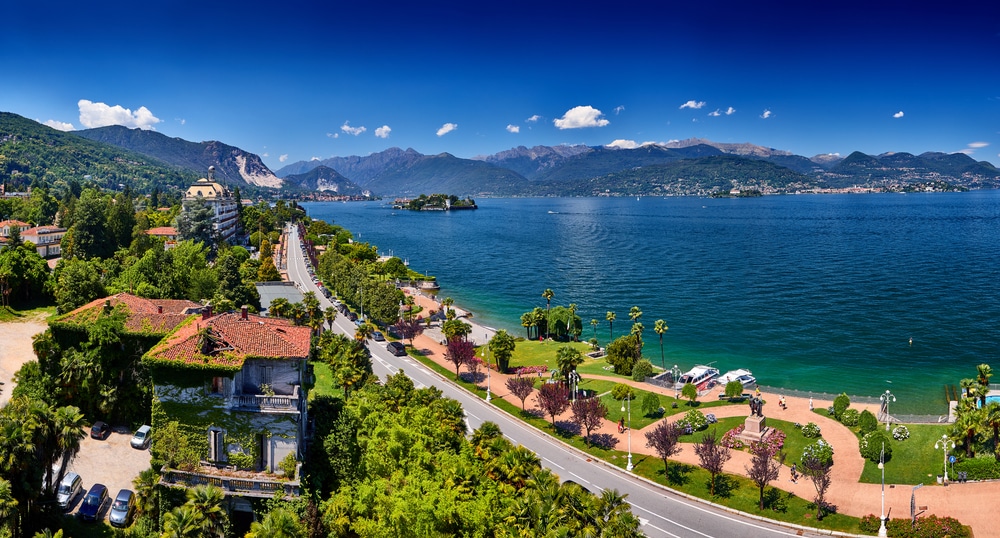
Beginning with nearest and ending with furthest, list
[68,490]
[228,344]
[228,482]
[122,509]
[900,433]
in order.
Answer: [228,482] → [228,344] → [122,509] → [68,490] → [900,433]

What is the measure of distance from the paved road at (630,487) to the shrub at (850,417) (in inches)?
738

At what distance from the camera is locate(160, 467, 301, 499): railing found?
3225 centimetres

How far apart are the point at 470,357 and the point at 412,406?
18856mm

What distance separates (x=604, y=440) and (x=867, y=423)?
67.7 feet

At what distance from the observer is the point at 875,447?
44.7 metres

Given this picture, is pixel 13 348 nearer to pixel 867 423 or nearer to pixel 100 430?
pixel 100 430

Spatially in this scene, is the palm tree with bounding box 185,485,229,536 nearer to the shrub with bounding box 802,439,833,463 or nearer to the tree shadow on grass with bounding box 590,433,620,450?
the tree shadow on grass with bounding box 590,433,620,450

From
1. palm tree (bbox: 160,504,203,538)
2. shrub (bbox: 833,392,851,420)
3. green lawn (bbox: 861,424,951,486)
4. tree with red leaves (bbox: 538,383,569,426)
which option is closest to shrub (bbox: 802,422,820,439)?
green lawn (bbox: 861,424,951,486)

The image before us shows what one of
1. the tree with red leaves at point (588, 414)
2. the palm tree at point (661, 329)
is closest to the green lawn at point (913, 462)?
the tree with red leaves at point (588, 414)

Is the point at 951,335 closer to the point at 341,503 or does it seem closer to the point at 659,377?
the point at 659,377

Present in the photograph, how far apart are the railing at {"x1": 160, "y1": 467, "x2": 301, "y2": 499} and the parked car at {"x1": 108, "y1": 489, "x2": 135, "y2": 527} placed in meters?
5.13

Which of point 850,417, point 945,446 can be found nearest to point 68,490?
point 945,446

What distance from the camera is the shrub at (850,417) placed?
169 feet

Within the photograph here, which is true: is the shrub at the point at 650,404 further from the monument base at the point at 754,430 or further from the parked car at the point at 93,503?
the parked car at the point at 93,503
